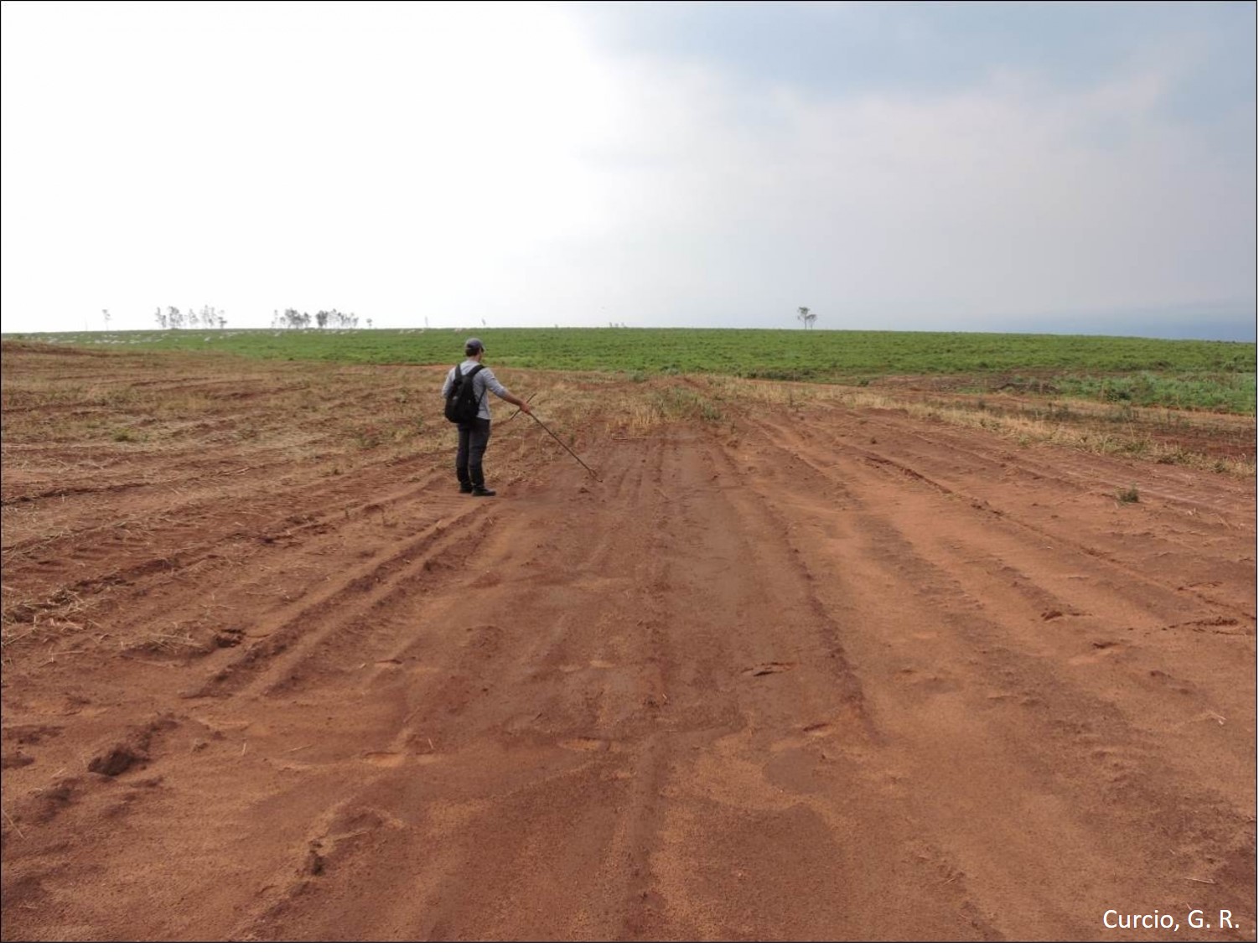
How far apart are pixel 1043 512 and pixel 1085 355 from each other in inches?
1764

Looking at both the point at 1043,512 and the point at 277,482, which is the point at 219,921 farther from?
the point at 1043,512

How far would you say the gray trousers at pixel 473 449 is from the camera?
7.95 m

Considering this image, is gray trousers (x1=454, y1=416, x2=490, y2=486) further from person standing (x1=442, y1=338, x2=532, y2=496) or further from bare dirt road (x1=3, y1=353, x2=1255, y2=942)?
bare dirt road (x1=3, y1=353, x2=1255, y2=942)

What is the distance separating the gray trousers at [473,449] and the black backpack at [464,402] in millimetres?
104

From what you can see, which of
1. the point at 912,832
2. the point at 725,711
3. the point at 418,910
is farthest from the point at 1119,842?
the point at 418,910

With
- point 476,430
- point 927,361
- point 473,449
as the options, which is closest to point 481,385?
point 476,430

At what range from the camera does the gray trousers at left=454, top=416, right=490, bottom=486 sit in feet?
26.1

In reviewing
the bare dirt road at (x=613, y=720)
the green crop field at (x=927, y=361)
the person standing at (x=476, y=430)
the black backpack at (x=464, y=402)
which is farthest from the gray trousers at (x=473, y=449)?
the green crop field at (x=927, y=361)

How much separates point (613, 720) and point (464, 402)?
5.09 m

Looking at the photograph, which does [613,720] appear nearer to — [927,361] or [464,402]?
[464,402]

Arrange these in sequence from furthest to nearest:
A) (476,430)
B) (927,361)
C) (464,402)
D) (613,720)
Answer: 1. (927,361)
2. (476,430)
3. (464,402)
4. (613,720)

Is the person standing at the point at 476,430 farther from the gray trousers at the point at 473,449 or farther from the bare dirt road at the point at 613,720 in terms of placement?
the bare dirt road at the point at 613,720

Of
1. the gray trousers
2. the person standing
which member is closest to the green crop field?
the person standing

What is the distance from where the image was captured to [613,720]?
3447mm
